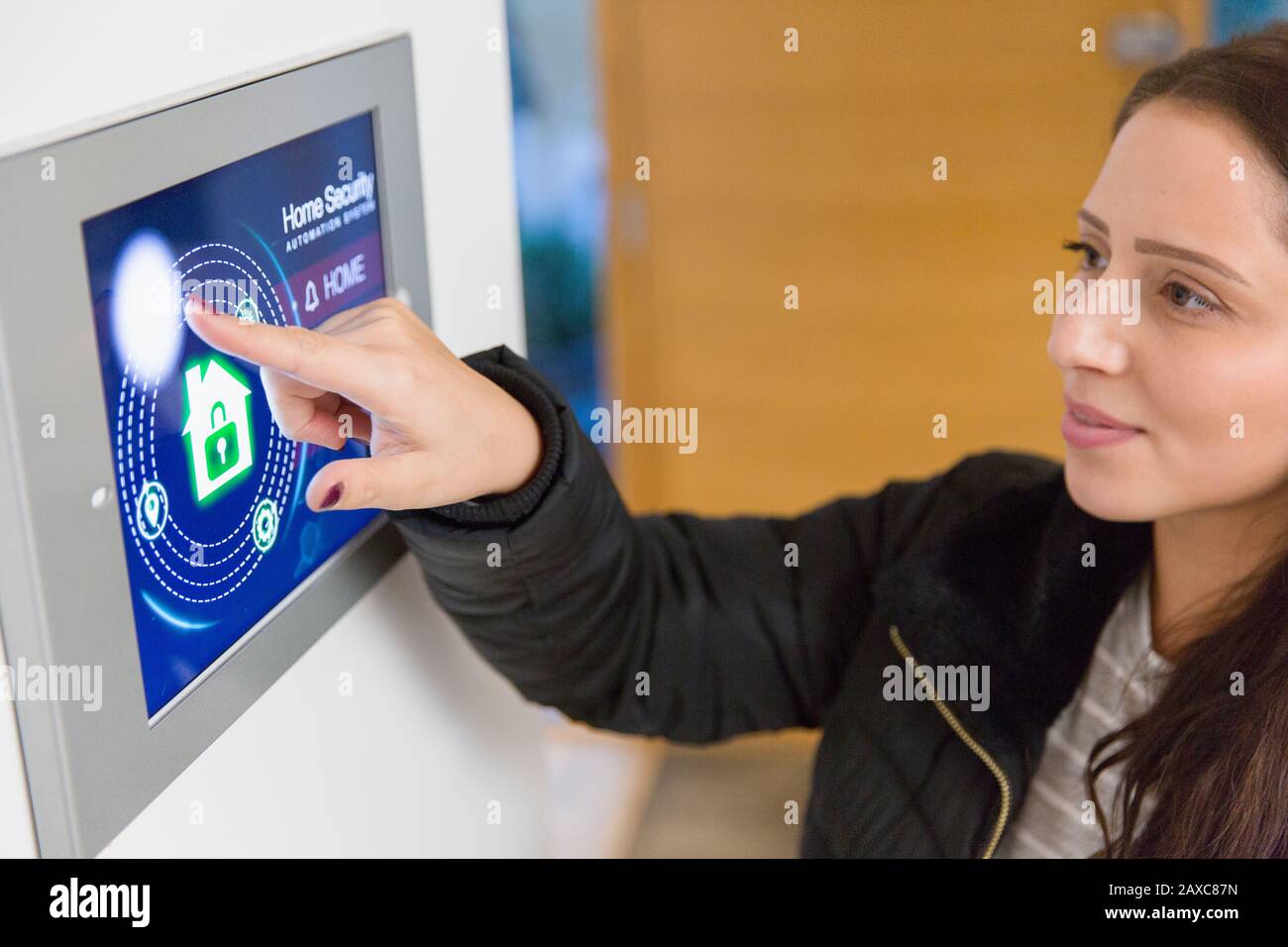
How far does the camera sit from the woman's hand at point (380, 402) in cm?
54

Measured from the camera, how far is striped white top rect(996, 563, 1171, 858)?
982mm

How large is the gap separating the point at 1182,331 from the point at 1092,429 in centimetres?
9

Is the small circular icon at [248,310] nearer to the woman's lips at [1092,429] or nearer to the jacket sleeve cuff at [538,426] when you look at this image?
the jacket sleeve cuff at [538,426]

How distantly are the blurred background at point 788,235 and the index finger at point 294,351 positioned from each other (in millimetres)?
1874

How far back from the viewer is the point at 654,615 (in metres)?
1.01

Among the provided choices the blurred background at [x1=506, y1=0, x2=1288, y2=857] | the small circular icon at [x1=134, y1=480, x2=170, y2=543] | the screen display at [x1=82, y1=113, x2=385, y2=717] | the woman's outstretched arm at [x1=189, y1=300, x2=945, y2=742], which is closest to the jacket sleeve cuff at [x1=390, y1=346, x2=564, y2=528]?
the woman's outstretched arm at [x1=189, y1=300, x2=945, y2=742]

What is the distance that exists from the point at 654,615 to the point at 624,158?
1.64 metres

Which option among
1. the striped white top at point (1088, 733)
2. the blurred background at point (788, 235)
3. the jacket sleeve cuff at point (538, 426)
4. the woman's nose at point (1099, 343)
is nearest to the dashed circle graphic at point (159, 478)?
the jacket sleeve cuff at point (538, 426)

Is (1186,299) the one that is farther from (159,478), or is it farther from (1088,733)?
(159,478)

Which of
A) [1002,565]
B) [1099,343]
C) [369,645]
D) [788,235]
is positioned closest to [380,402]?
[369,645]

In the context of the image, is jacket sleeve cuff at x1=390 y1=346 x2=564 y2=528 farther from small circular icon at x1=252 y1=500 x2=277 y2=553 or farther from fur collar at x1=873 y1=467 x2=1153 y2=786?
fur collar at x1=873 y1=467 x2=1153 y2=786

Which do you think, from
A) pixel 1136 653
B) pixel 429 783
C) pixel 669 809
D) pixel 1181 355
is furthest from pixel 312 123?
pixel 669 809

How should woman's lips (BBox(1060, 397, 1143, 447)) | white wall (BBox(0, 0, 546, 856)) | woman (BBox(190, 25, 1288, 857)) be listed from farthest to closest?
woman's lips (BBox(1060, 397, 1143, 447))
woman (BBox(190, 25, 1288, 857))
white wall (BBox(0, 0, 546, 856))

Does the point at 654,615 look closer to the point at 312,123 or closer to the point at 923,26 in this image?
the point at 312,123
